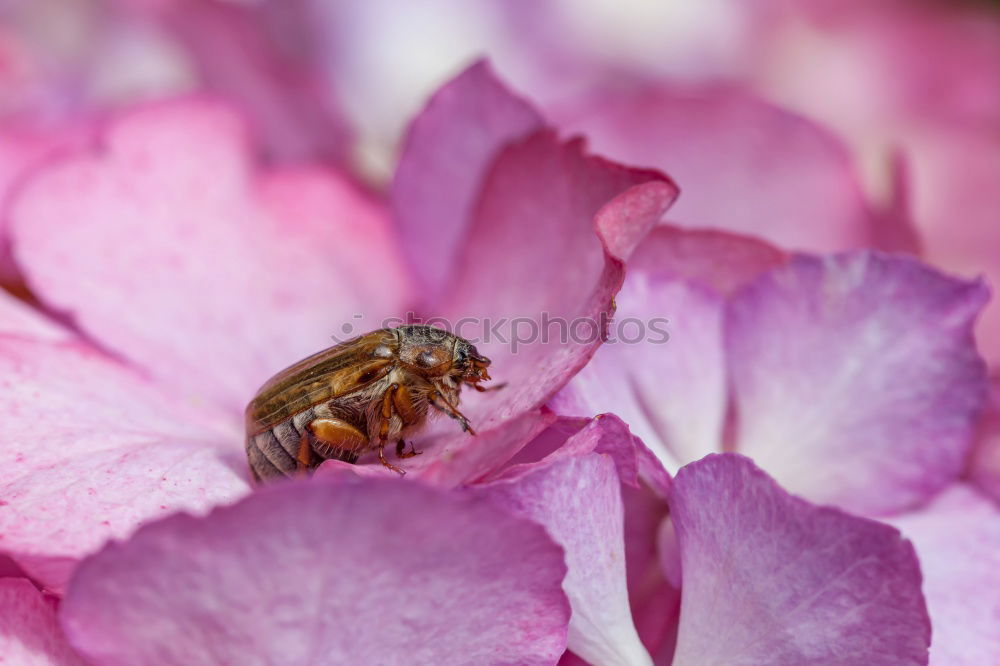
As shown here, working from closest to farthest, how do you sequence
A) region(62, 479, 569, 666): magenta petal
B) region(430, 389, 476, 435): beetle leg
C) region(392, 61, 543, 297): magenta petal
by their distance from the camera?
1. region(62, 479, 569, 666): magenta petal
2. region(430, 389, 476, 435): beetle leg
3. region(392, 61, 543, 297): magenta petal

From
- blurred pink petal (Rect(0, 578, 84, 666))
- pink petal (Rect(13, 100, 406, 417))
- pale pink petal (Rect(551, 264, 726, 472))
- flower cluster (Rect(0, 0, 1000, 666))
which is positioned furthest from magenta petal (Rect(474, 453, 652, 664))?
pink petal (Rect(13, 100, 406, 417))

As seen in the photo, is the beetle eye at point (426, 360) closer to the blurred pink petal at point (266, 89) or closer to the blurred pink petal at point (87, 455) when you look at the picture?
the blurred pink petal at point (87, 455)

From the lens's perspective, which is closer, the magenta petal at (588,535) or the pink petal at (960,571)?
the magenta petal at (588,535)

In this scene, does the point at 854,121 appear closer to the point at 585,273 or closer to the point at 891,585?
the point at 585,273

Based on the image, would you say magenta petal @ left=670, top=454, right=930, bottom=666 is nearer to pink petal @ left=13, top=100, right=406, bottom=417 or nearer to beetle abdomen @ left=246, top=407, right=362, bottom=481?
beetle abdomen @ left=246, top=407, right=362, bottom=481

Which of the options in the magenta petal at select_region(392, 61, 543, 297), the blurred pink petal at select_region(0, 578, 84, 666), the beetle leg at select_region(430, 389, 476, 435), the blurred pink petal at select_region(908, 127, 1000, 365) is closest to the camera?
the blurred pink petal at select_region(0, 578, 84, 666)

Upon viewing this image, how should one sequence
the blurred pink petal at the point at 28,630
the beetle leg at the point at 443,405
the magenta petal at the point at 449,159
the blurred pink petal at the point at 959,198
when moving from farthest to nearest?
the blurred pink petal at the point at 959,198
the magenta petal at the point at 449,159
the beetle leg at the point at 443,405
the blurred pink petal at the point at 28,630

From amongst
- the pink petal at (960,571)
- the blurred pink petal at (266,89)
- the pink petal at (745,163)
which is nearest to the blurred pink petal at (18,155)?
the blurred pink petal at (266,89)

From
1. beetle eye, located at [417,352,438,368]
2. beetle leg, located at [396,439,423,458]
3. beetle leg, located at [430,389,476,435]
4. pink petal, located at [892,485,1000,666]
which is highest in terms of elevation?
beetle eye, located at [417,352,438,368]
